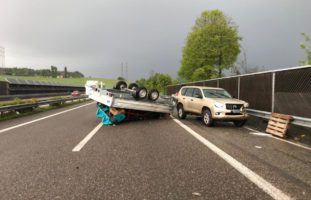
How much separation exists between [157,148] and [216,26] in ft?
117

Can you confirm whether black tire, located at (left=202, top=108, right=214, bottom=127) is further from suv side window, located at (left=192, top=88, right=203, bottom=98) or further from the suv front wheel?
suv side window, located at (left=192, top=88, right=203, bottom=98)

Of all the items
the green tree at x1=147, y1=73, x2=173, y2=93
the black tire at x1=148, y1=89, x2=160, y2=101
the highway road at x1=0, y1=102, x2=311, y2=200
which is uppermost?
the green tree at x1=147, y1=73, x2=173, y2=93

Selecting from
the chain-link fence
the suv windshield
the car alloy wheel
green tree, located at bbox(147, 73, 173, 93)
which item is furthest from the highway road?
green tree, located at bbox(147, 73, 173, 93)

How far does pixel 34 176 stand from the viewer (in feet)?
13.3

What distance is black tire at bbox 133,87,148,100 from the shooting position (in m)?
11.2

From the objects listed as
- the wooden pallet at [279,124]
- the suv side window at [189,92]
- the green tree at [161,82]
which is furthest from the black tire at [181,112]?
the green tree at [161,82]

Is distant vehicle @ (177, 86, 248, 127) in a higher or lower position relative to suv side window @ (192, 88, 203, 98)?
lower

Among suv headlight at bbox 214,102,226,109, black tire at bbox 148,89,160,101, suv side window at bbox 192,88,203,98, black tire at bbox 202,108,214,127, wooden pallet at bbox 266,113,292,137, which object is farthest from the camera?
black tire at bbox 148,89,160,101

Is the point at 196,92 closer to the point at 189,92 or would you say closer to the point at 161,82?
the point at 189,92

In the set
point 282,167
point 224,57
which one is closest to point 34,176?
point 282,167

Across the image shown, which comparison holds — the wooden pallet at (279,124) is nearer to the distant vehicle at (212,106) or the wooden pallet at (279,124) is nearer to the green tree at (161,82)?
the distant vehicle at (212,106)

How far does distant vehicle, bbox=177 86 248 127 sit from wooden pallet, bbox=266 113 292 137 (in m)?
1.32

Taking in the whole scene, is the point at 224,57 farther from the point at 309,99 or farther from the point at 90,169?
the point at 90,169

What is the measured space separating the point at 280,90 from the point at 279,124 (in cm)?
216
